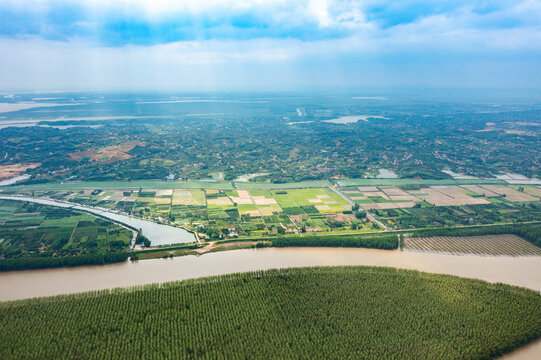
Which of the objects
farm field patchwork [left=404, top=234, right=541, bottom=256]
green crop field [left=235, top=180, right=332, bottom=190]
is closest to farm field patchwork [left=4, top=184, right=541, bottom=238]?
green crop field [left=235, top=180, right=332, bottom=190]

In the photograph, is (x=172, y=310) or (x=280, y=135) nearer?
(x=172, y=310)

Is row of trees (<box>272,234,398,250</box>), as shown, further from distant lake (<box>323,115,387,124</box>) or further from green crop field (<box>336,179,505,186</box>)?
distant lake (<box>323,115,387,124</box>)

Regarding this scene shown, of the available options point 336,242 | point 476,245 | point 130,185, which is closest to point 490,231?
point 476,245

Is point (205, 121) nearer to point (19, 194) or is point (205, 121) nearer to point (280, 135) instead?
point (280, 135)

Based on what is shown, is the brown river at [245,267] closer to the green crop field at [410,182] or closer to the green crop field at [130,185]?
the green crop field at [130,185]

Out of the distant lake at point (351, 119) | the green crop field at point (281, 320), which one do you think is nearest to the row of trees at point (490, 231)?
the green crop field at point (281, 320)

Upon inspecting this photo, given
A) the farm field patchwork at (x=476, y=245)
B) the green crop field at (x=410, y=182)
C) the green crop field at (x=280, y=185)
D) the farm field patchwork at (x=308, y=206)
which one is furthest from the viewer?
the green crop field at (x=410, y=182)

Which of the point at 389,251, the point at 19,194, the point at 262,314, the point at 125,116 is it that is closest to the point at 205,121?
the point at 125,116
